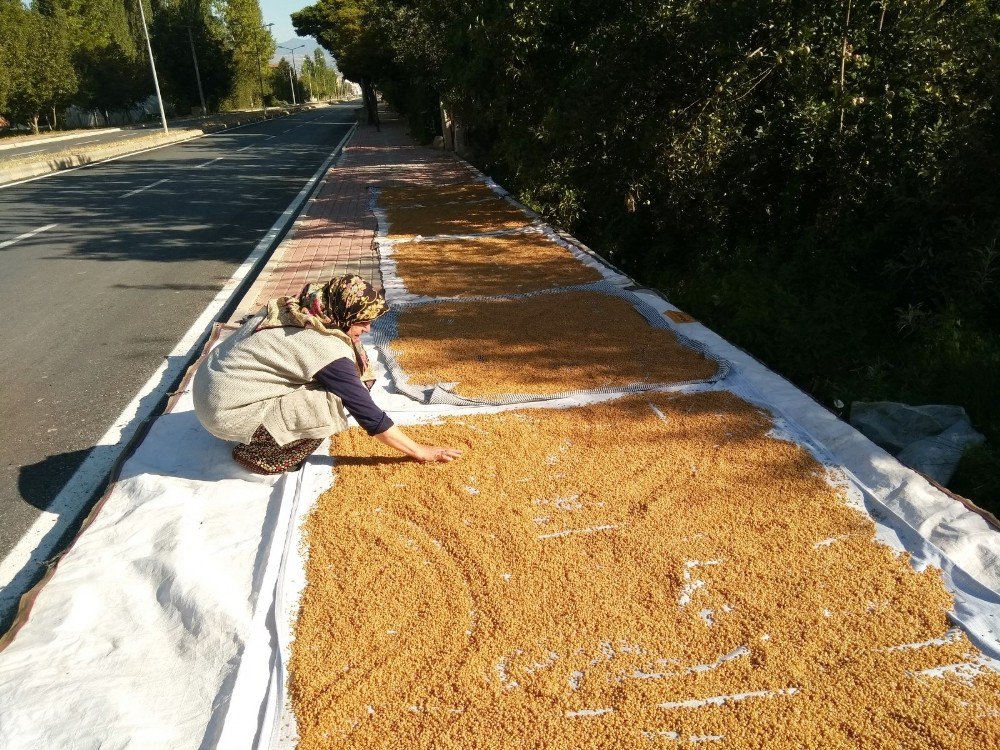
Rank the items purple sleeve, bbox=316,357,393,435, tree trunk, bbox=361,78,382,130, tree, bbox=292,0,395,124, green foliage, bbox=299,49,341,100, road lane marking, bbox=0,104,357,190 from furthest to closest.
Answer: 1. green foliage, bbox=299,49,341,100
2. tree trunk, bbox=361,78,382,130
3. tree, bbox=292,0,395,124
4. road lane marking, bbox=0,104,357,190
5. purple sleeve, bbox=316,357,393,435

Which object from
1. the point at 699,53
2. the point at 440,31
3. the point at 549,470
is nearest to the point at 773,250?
the point at 699,53

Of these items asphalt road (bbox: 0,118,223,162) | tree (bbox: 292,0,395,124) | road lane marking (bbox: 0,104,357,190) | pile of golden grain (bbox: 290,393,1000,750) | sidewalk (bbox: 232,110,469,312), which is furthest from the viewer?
tree (bbox: 292,0,395,124)

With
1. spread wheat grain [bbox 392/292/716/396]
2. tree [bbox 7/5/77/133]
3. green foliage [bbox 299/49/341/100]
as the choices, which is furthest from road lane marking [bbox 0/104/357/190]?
green foliage [bbox 299/49/341/100]

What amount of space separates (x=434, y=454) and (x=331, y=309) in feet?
2.68

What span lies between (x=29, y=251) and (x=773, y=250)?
343 inches

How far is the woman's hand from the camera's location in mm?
3430

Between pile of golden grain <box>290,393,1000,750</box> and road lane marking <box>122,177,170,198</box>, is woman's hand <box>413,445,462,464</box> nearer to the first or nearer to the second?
pile of golden grain <box>290,393,1000,750</box>

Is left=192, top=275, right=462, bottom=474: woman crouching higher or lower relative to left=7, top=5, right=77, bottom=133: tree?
lower

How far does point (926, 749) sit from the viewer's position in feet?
6.44

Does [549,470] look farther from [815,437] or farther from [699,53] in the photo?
[699,53]

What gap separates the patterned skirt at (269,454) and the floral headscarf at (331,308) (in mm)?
543

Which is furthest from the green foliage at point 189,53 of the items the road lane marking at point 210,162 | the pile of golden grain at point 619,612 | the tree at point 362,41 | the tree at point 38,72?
the pile of golden grain at point 619,612

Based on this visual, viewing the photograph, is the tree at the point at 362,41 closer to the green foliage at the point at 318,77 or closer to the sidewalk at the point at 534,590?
the sidewalk at the point at 534,590

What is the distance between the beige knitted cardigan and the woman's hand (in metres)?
0.41
